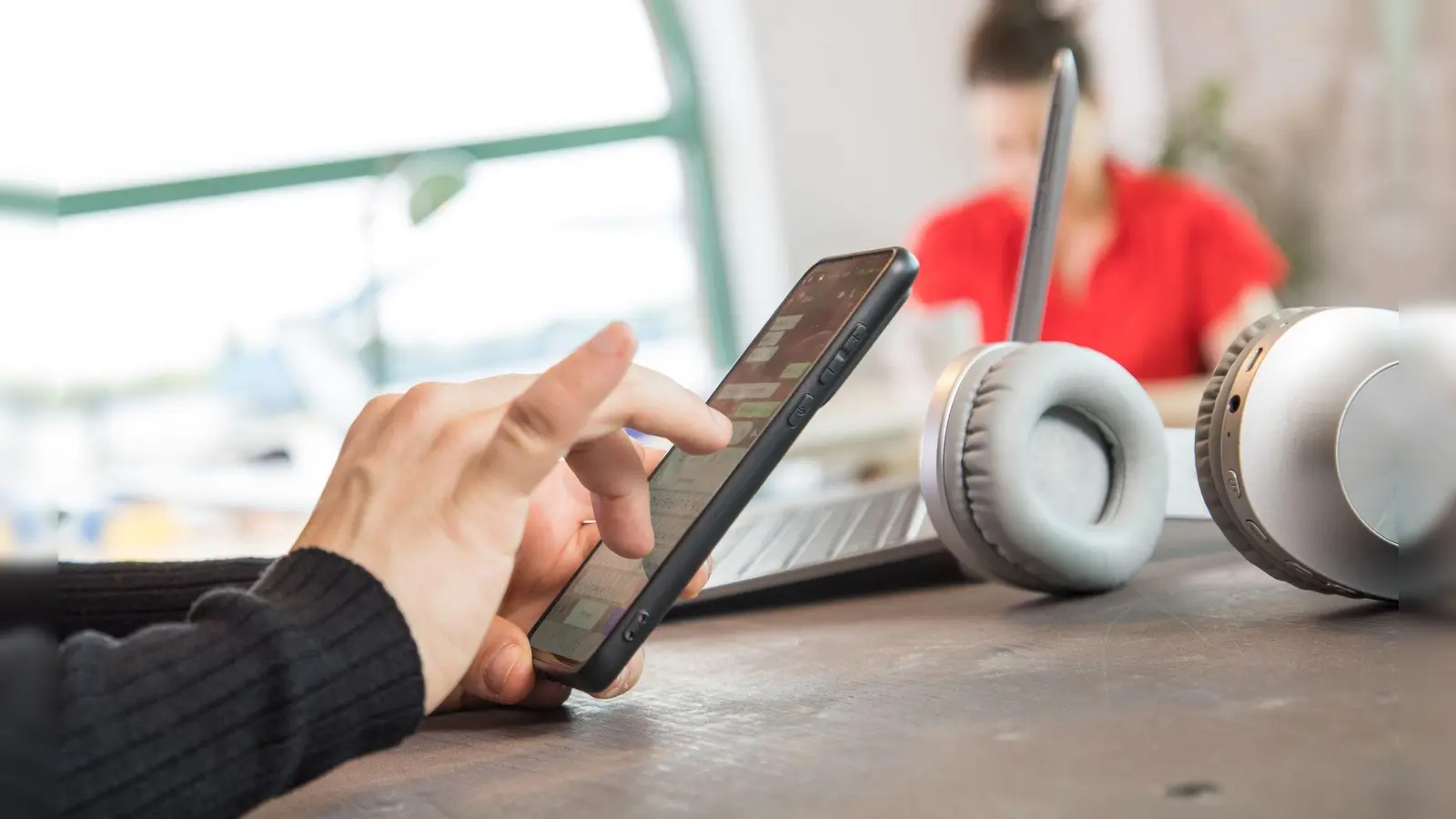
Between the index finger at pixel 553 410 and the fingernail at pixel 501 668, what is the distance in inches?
5.0

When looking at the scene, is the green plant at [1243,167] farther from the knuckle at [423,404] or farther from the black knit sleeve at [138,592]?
the knuckle at [423,404]

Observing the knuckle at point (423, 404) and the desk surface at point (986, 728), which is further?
the knuckle at point (423, 404)

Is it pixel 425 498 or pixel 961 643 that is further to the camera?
pixel 961 643

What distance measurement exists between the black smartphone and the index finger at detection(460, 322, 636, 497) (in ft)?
0.25

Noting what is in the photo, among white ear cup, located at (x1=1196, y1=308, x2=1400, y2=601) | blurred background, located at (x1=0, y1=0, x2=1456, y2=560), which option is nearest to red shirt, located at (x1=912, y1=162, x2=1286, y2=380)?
blurred background, located at (x1=0, y1=0, x2=1456, y2=560)

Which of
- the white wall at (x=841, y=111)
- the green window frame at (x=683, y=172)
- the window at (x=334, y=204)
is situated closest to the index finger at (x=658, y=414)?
the window at (x=334, y=204)

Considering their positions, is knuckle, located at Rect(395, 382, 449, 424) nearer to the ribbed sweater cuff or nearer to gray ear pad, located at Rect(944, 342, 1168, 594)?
the ribbed sweater cuff

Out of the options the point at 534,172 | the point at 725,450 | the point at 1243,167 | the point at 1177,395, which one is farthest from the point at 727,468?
the point at 534,172

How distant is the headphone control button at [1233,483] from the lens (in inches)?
18.5

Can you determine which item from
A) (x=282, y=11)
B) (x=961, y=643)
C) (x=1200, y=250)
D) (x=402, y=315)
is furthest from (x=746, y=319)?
(x=961, y=643)

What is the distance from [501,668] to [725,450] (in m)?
0.12

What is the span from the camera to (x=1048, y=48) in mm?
2596

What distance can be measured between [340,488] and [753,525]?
52 cm

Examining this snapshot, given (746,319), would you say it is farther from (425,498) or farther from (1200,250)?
(425,498)
